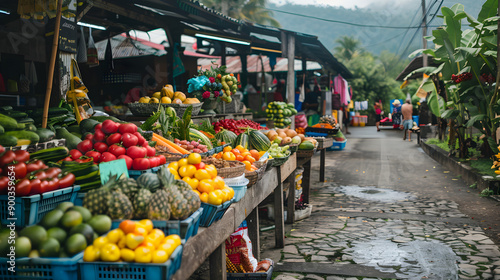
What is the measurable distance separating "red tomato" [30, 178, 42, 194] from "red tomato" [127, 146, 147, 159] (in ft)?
2.74

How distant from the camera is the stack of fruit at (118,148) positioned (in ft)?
9.83

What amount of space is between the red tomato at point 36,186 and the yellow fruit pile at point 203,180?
3.06 ft

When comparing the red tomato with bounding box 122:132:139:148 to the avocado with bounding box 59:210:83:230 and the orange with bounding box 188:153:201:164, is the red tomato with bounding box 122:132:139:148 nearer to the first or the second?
the orange with bounding box 188:153:201:164

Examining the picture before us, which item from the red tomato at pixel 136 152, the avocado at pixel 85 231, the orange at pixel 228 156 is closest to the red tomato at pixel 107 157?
the red tomato at pixel 136 152

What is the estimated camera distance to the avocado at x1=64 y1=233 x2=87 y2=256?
1963 mm

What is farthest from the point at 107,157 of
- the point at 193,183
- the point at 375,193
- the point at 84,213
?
the point at 375,193

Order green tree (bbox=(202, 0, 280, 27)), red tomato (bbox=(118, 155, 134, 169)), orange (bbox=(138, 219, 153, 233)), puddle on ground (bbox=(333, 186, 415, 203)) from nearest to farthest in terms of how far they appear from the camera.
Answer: orange (bbox=(138, 219, 153, 233))
red tomato (bbox=(118, 155, 134, 169))
puddle on ground (bbox=(333, 186, 415, 203))
green tree (bbox=(202, 0, 280, 27))

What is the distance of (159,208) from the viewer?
2270mm

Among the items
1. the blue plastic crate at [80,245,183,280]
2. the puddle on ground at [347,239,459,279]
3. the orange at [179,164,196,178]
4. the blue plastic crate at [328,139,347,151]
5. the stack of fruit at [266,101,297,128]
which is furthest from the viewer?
the blue plastic crate at [328,139,347,151]

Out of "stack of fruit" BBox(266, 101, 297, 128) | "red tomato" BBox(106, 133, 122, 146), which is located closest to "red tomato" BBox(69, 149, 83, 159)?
"red tomato" BBox(106, 133, 122, 146)

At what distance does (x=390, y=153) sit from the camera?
1558 centimetres

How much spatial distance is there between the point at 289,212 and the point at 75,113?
3449mm

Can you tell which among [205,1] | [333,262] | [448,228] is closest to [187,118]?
[333,262]

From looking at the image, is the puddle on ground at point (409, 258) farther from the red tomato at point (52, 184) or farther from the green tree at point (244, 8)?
the green tree at point (244, 8)
